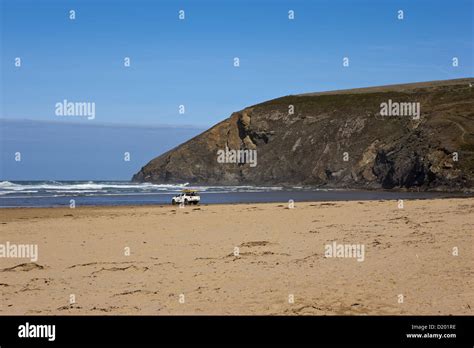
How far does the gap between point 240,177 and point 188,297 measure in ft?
334

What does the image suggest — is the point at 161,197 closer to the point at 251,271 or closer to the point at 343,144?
the point at 343,144

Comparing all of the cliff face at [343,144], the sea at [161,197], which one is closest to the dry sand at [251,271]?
the sea at [161,197]

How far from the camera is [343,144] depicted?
97000 millimetres

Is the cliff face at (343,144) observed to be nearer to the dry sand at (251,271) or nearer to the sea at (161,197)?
the sea at (161,197)

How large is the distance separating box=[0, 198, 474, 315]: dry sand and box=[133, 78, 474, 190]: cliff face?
148 ft

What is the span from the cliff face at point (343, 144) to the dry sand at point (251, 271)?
148 ft

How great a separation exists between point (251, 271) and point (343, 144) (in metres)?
85.9

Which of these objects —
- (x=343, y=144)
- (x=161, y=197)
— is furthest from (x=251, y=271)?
(x=343, y=144)

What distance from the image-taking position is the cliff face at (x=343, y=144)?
6725 cm

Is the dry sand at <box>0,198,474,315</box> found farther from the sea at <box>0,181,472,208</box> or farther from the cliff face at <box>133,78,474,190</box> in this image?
the cliff face at <box>133,78,474,190</box>

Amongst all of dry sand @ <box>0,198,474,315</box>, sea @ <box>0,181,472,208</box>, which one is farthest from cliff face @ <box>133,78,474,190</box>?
dry sand @ <box>0,198,474,315</box>

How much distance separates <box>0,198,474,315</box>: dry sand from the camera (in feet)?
33.7
